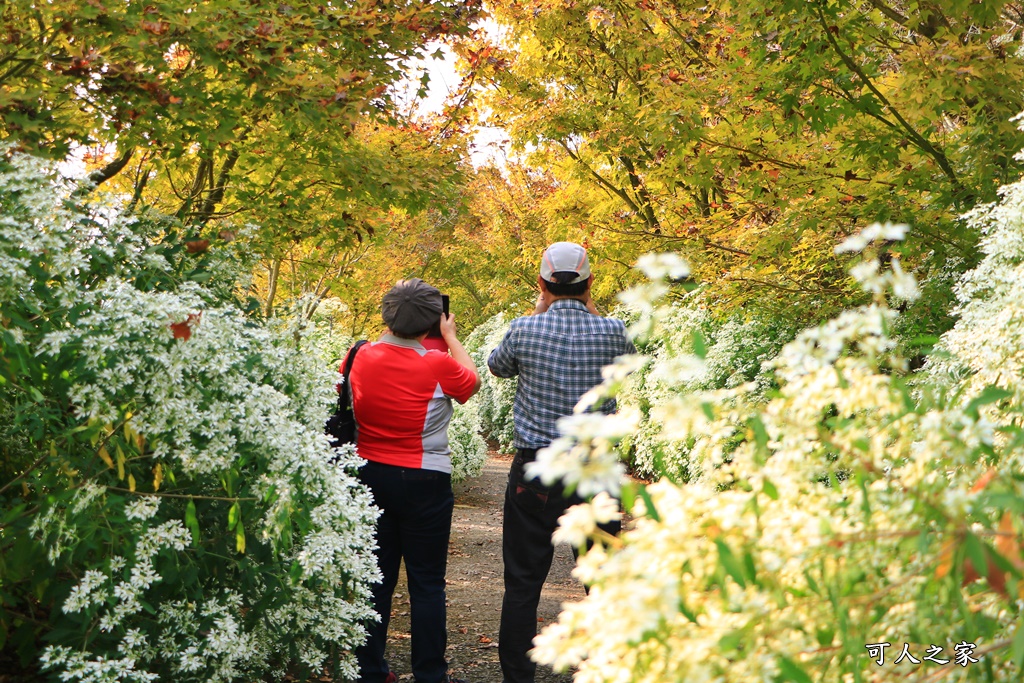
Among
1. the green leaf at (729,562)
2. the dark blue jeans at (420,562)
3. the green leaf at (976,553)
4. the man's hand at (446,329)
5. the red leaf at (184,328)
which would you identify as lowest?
the dark blue jeans at (420,562)

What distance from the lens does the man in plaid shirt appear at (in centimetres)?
428

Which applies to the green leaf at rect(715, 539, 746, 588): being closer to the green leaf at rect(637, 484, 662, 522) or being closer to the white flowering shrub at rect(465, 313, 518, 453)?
the green leaf at rect(637, 484, 662, 522)

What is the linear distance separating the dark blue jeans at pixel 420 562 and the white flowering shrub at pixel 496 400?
13782 millimetres

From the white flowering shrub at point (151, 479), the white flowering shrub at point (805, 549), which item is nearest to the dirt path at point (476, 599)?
the white flowering shrub at point (151, 479)

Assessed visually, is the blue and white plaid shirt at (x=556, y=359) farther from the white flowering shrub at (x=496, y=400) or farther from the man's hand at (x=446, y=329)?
the white flowering shrub at (x=496, y=400)

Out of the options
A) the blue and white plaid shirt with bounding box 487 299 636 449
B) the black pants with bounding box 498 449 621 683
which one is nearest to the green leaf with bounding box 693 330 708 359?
the blue and white plaid shirt with bounding box 487 299 636 449

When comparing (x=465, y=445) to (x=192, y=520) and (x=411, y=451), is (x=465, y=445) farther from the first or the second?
(x=192, y=520)

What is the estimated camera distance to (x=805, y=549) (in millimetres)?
1662

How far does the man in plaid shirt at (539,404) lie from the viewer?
14.0ft

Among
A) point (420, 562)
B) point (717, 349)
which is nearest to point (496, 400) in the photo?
point (717, 349)

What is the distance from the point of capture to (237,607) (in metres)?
3.39

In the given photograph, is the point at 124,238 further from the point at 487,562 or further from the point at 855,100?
the point at 487,562

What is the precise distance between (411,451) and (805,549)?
9.53 feet

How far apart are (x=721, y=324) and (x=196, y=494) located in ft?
27.2
